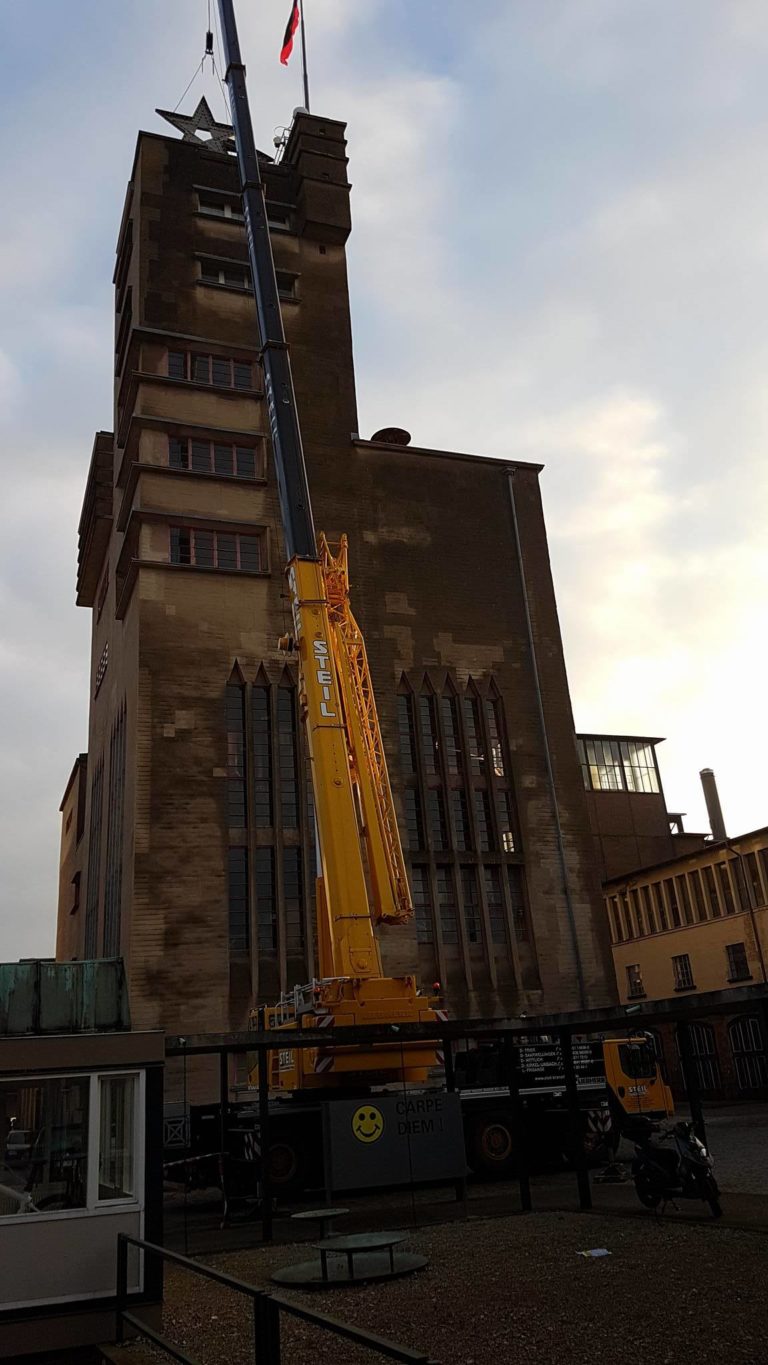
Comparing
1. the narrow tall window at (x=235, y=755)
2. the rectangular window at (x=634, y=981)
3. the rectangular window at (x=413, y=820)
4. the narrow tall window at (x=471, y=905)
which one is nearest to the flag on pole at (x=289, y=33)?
the narrow tall window at (x=235, y=755)

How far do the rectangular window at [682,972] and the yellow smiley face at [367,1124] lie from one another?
32845mm

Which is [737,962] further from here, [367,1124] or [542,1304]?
[542,1304]

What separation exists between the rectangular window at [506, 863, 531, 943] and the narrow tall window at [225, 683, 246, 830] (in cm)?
983

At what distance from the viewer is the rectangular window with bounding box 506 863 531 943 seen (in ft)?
117

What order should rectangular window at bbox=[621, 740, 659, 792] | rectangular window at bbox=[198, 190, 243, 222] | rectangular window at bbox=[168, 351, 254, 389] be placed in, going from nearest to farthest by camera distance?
rectangular window at bbox=[168, 351, 254, 389] → rectangular window at bbox=[198, 190, 243, 222] → rectangular window at bbox=[621, 740, 659, 792]

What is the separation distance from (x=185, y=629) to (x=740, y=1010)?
26075mm

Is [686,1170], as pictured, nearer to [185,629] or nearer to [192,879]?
[192,879]

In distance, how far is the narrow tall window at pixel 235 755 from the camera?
33438 mm

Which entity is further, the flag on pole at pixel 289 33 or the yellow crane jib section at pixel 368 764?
the flag on pole at pixel 289 33

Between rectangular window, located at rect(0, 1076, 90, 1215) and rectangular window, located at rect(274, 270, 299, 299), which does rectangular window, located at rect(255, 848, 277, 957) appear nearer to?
rectangular window, located at rect(0, 1076, 90, 1215)

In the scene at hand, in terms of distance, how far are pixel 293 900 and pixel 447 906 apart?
18.3 ft

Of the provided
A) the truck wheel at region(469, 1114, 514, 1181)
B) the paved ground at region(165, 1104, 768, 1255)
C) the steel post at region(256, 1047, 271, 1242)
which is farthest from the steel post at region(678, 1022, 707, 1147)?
the truck wheel at region(469, 1114, 514, 1181)

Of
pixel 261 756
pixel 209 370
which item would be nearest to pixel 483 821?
pixel 261 756

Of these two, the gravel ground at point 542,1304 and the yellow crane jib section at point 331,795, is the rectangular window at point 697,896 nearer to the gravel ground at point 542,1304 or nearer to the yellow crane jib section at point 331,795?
the yellow crane jib section at point 331,795
